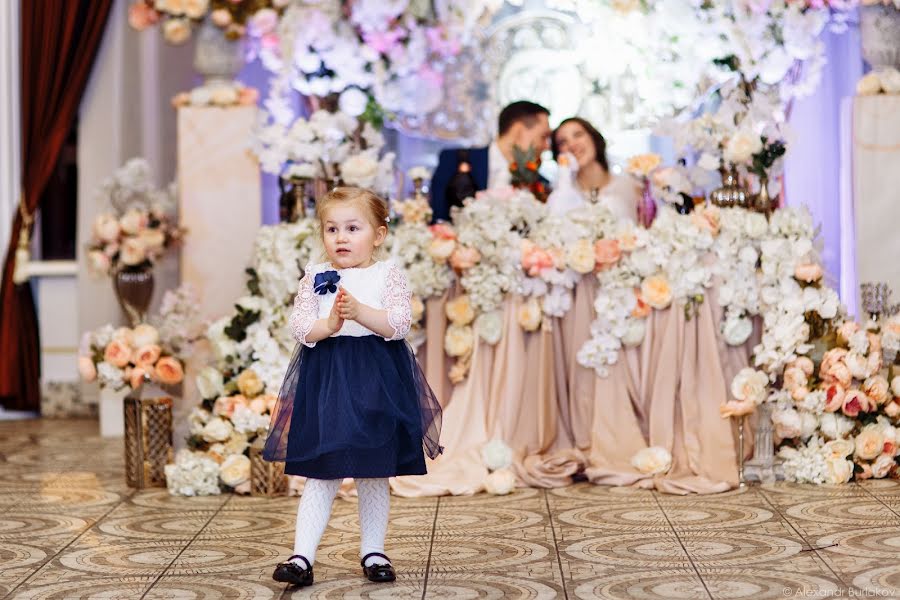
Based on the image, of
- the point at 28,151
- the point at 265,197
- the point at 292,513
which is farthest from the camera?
the point at 28,151

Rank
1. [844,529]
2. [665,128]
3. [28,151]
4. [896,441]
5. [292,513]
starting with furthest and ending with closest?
[28,151] < [665,128] < [896,441] < [292,513] < [844,529]

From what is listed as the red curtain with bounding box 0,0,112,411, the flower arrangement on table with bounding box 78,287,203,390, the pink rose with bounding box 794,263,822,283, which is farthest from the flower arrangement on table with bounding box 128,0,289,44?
the pink rose with bounding box 794,263,822,283

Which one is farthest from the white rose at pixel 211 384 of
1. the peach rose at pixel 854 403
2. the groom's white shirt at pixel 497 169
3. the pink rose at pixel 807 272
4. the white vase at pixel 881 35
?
the white vase at pixel 881 35

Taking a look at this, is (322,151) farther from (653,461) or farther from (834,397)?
(834,397)

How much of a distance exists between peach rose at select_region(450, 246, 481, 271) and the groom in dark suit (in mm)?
928

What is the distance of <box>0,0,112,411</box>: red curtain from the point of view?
7984 mm

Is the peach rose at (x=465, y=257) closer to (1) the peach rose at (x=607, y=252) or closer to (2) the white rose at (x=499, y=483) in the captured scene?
(1) the peach rose at (x=607, y=252)

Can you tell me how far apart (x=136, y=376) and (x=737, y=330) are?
242 centimetres

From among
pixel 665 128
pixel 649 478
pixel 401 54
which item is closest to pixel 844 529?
pixel 649 478

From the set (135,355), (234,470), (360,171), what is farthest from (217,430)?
(360,171)

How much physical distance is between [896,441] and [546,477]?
53.4 inches

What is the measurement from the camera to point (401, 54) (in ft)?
21.6

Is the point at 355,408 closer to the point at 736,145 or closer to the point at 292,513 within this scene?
the point at 292,513

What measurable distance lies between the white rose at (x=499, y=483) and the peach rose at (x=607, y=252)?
3.07 ft
